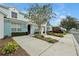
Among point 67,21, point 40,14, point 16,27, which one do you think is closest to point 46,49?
point 40,14

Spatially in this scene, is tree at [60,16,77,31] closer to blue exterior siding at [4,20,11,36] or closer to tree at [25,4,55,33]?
tree at [25,4,55,33]

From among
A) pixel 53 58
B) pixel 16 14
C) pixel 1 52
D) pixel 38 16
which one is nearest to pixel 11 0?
pixel 1 52

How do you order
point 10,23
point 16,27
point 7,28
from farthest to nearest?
point 16,27
point 10,23
point 7,28

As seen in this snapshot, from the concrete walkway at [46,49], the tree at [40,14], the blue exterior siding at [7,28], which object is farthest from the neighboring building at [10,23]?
the concrete walkway at [46,49]

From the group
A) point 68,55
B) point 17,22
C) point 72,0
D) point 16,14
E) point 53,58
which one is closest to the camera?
point 53,58

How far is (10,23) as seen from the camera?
65.9ft

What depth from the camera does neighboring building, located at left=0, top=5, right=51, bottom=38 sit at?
685 inches

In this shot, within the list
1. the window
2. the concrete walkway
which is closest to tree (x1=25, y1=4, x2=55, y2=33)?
the window

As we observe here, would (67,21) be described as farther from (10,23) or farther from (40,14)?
(10,23)

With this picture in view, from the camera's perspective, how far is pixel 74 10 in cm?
1508

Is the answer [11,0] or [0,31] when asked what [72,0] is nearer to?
[11,0]

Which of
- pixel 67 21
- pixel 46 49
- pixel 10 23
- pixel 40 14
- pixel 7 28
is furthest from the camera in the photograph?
pixel 67 21

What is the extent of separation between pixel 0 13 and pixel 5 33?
7.97 feet

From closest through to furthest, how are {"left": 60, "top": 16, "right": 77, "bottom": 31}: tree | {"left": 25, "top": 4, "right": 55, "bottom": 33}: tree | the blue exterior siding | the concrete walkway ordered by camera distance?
the concrete walkway
the blue exterior siding
{"left": 25, "top": 4, "right": 55, "bottom": 33}: tree
{"left": 60, "top": 16, "right": 77, "bottom": 31}: tree
